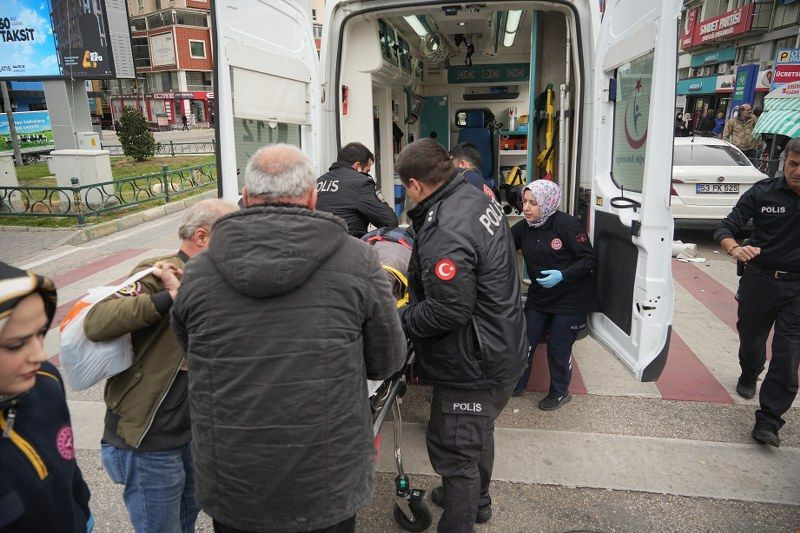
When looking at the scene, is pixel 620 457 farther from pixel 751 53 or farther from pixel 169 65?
pixel 169 65

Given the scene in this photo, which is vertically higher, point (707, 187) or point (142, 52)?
point (142, 52)

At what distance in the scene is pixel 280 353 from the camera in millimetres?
1446

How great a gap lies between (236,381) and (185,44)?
58922 mm

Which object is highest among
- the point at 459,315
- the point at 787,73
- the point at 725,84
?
the point at 725,84

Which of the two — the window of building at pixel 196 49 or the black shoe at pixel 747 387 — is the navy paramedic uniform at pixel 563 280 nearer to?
the black shoe at pixel 747 387

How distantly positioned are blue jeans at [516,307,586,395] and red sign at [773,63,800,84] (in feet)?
38.1

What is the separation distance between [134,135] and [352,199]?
56.0 ft

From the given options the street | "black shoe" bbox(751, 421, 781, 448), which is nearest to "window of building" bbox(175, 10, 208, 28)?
the street

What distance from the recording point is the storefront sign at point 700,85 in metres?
27.8

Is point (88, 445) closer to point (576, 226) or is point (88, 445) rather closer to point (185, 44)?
point (576, 226)

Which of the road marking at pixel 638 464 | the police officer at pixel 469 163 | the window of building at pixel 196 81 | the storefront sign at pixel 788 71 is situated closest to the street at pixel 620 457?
the road marking at pixel 638 464

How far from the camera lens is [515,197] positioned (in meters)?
6.62

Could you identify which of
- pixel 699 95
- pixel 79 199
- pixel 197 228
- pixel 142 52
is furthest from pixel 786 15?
pixel 142 52

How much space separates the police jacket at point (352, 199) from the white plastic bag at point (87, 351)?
A: 2229mm
